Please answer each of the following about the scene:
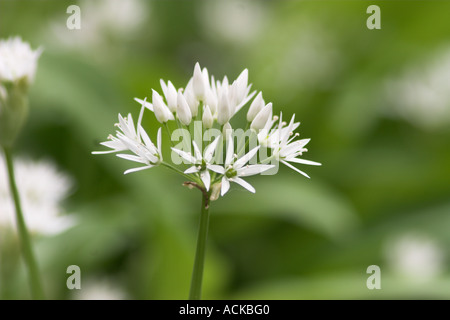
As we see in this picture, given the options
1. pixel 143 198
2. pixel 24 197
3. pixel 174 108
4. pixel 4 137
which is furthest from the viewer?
pixel 143 198

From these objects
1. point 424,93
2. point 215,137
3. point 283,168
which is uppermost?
point 424,93

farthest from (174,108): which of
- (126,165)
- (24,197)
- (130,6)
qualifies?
(130,6)

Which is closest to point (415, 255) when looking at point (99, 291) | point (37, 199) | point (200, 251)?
point (99, 291)

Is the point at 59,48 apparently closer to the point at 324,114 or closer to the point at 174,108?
the point at 324,114

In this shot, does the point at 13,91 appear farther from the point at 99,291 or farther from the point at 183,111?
the point at 99,291

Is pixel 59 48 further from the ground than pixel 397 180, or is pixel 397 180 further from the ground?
pixel 59 48

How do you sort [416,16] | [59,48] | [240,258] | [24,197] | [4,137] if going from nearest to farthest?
[4,137], [24,197], [240,258], [59,48], [416,16]
